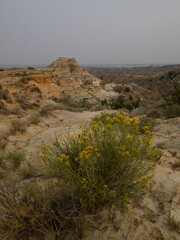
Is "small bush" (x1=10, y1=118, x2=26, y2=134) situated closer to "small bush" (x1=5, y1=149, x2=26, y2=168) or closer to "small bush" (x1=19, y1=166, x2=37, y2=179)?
"small bush" (x1=5, y1=149, x2=26, y2=168)

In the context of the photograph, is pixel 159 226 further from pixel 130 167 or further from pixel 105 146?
pixel 105 146

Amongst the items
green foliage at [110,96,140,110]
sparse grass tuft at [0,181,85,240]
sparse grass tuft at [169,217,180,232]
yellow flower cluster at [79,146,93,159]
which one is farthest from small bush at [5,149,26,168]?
green foliage at [110,96,140,110]

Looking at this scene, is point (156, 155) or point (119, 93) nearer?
point (156, 155)

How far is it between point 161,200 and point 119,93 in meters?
23.9

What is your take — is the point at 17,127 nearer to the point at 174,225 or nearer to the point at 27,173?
the point at 27,173

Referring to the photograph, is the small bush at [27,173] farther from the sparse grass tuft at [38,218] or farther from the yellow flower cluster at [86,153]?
the yellow flower cluster at [86,153]

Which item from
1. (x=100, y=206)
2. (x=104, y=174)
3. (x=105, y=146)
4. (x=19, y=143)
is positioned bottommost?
(x=19, y=143)

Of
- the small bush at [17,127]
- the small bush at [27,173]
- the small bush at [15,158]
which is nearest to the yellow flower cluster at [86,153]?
the small bush at [27,173]

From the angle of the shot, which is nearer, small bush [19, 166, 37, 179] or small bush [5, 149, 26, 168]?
small bush [19, 166, 37, 179]

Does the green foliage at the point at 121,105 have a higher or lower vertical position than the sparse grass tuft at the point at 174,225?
lower

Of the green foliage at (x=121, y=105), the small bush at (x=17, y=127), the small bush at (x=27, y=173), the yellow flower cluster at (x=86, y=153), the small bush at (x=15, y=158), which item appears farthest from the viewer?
the green foliage at (x=121, y=105)

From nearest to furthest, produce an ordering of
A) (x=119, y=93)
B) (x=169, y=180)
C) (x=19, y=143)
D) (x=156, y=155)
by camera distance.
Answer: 1. (x=169, y=180)
2. (x=156, y=155)
3. (x=19, y=143)
4. (x=119, y=93)

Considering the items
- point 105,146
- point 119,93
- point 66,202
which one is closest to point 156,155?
point 105,146

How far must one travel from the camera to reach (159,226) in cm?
180
